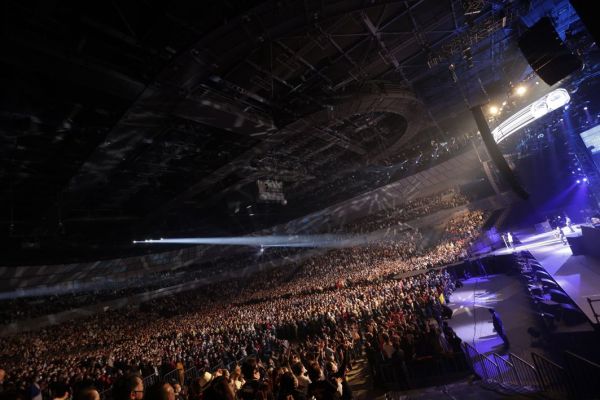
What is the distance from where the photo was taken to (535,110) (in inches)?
479

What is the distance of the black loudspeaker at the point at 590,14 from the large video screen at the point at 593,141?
15.8m

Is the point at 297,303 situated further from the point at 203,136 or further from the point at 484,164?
the point at 484,164

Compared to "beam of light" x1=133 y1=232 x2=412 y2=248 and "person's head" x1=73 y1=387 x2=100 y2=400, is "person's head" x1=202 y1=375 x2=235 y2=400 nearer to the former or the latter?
"person's head" x1=73 y1=387 x2=100 y2=400

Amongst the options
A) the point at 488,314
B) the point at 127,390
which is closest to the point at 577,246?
the point at 488,314

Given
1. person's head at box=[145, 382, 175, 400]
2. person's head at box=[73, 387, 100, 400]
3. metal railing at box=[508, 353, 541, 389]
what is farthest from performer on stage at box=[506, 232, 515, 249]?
person's head at box=[73, 387, 100, 400]

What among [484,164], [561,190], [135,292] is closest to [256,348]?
[135,292]

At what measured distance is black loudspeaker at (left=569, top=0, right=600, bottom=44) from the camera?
3.43 metres

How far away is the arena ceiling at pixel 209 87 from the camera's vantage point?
4641mm

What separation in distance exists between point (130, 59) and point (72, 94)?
172 centimetres

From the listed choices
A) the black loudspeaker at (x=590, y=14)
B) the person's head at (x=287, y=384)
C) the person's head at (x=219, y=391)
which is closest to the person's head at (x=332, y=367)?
the person's head at (x=287, y=384)

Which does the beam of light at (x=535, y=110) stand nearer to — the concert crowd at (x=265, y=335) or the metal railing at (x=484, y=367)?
the concert crowd at (x=265, y=335)

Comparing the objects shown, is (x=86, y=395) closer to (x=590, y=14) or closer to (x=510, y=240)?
(x=590, y=14)

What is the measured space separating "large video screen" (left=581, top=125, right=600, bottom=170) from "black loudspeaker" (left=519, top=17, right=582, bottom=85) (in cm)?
1242

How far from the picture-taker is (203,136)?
344 inches
